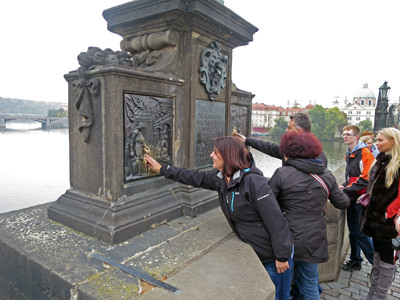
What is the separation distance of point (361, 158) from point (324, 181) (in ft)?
4.80

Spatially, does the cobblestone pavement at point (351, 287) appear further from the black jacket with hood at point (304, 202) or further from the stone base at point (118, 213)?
the stone base at point (118, 213)

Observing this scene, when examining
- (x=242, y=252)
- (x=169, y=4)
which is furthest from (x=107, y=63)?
(x=242, y=252)

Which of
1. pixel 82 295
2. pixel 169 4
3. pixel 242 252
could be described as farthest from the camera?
pixel 169 4

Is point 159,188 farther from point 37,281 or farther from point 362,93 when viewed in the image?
point 362,93

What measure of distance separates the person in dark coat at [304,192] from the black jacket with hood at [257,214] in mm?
148

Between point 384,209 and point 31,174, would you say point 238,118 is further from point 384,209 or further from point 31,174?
point 31,174

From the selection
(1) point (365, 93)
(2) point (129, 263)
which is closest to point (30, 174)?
(2) point (129, 263)

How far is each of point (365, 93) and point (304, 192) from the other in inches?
4317

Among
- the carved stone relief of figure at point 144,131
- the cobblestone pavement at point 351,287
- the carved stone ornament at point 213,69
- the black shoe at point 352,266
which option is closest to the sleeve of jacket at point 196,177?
the carved stone relief of figure at point 144,131

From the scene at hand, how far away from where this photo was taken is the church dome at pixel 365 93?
93688 millimetres

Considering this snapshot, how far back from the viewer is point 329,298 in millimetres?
3018

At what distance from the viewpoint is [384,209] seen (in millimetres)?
2494

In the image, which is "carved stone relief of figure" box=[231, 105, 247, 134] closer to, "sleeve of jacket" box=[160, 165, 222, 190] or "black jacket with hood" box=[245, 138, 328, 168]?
"black jacket with hood" box=[245, 138, 328, 168]

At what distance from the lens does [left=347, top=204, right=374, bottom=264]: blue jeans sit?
131 inches
